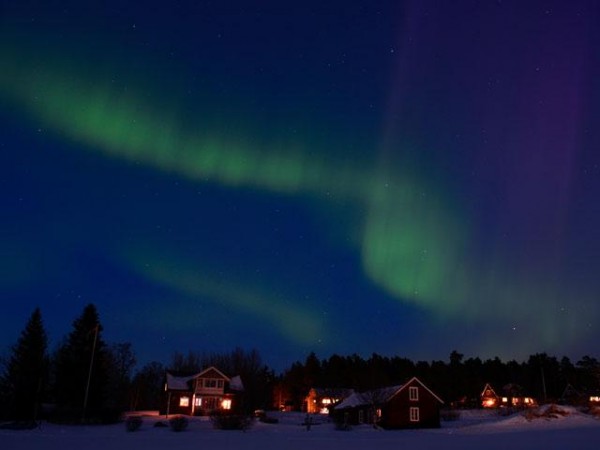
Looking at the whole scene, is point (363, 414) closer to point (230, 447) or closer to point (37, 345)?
point (37, 345)

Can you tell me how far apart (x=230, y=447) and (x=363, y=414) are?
4433 cm

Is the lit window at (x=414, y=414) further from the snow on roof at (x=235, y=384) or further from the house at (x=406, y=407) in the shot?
the snow on roof at (x=235, y=384)

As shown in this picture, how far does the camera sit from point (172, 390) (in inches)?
3007

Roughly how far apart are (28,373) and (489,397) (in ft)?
326

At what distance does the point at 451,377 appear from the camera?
376 feet


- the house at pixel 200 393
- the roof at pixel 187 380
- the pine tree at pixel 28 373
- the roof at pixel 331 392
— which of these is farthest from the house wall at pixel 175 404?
the roof at pixel 331 392

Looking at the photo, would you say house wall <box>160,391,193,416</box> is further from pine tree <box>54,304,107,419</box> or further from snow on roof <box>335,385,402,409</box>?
snow on roof <box>335,385,402,409</box>

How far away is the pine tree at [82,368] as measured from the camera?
59.4 meters

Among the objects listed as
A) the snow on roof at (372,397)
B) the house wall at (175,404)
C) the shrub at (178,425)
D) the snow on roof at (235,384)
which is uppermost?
the snow on roof at (235,384)

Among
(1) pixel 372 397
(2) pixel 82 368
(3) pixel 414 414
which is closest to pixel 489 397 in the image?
(1) pixel 372 397

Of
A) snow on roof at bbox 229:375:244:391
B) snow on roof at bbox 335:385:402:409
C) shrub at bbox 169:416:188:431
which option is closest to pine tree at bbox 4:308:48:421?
shrub at bbox 169:416:188:431

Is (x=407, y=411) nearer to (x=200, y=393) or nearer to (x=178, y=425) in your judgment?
(x=200, y=393)

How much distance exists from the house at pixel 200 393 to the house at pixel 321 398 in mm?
35582

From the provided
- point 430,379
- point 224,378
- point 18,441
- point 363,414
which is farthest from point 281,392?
point 18,441
